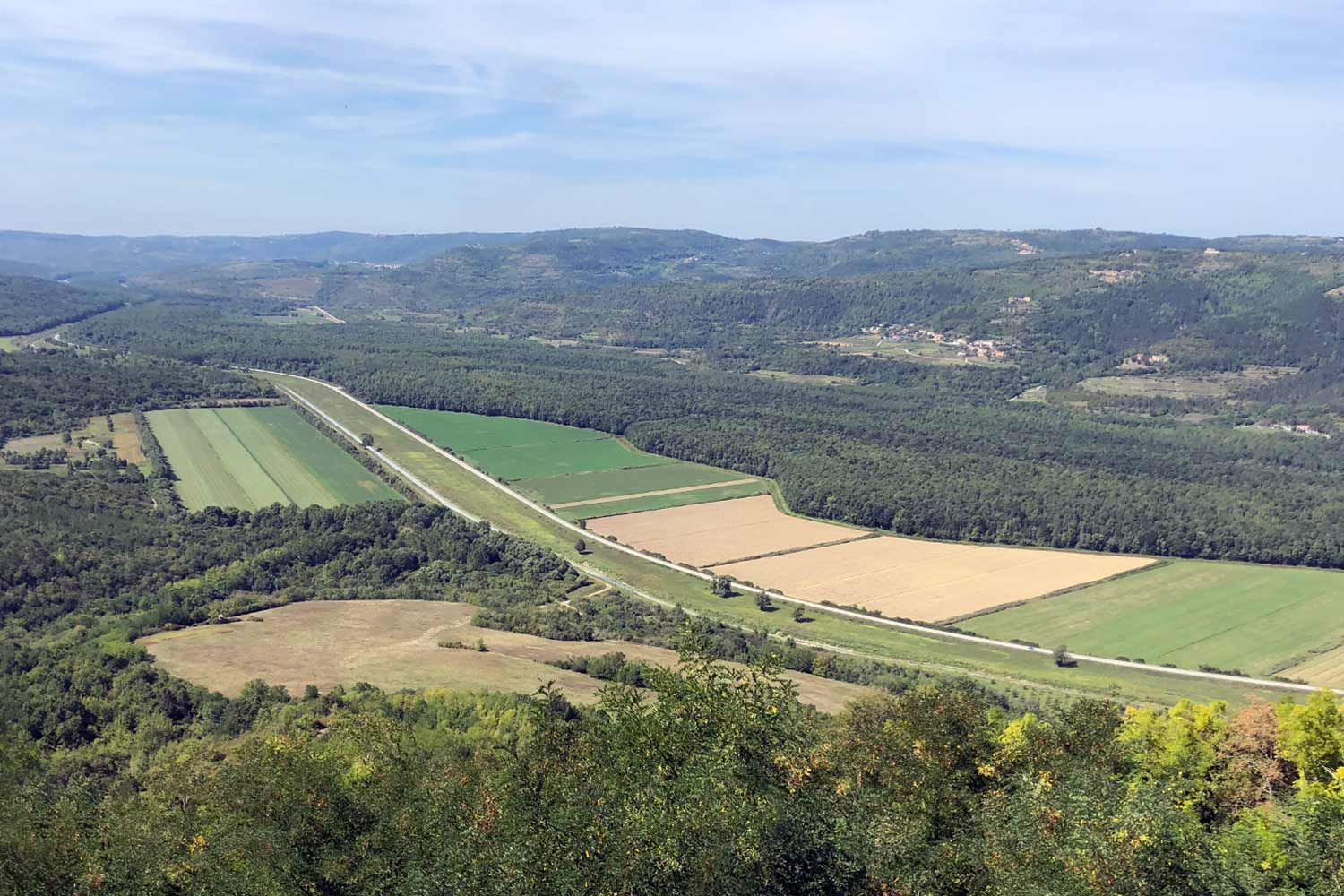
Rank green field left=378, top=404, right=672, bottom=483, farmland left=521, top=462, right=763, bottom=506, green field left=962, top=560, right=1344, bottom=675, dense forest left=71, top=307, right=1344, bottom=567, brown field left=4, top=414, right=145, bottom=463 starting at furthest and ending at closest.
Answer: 1. green field left=378, top=404, right=672, bottom=483
2. brown field left=4, top=414, right=145, bottom=463
3. farmland left=521, top=462, right=763, bottom=506
4. dense forest left=71, top=307, right=1344, bottom=567
5. green field left=962, top=560, right=1344, bottom=675

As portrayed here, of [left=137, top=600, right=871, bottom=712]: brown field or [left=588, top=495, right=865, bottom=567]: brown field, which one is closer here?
[left=137, top=600, right=871, bottom=712]: brown field

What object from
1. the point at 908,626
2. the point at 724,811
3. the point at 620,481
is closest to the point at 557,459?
the point at 620,481

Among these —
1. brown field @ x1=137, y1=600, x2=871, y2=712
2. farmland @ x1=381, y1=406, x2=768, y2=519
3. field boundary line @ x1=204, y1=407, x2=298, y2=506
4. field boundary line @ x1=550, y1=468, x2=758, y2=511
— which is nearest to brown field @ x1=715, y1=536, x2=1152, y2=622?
brown field @ x1=137, y1=600, x2=871, y2=712

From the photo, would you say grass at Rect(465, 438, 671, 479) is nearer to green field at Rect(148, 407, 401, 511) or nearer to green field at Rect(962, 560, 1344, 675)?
green field at Rect(148, 407, 401, 511)

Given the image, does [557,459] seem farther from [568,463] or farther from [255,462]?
[255,462]

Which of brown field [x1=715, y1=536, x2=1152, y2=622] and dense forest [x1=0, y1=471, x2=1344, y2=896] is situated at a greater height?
dense forest [x1=0, y1=471, x2=1344, y2=896]

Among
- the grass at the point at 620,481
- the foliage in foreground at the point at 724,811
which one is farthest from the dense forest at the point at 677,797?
the grass at the point at 620,481

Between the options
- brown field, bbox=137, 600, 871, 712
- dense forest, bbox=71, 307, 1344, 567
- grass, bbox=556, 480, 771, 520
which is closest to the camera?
brown field, bbox=137, 600, 871, 712

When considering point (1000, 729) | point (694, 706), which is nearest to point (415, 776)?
point (694, 706)
